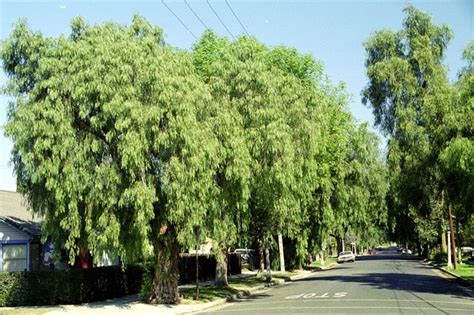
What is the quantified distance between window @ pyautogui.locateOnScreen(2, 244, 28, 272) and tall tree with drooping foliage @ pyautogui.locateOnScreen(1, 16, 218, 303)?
7.26 meters

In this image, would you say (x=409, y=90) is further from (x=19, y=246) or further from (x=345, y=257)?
(x=345, y=257)

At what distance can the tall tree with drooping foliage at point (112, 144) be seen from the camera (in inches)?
714

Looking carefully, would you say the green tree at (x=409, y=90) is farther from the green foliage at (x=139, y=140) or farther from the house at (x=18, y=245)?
the house at (x=18, y=245)

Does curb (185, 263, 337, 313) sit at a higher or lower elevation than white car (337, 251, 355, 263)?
higher

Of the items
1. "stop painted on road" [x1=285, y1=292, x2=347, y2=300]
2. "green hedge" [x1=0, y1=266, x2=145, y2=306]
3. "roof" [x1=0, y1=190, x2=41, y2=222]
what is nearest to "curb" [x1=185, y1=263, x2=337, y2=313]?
"stop painted on road" [x1=285, y1=292, x2=347, y2=300]

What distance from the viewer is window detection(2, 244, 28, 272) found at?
87.7 feet

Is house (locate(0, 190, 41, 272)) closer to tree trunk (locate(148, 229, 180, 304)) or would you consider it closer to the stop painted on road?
tree trunk (locate(148, 229, 180, 304))

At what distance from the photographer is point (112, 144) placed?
1931cm

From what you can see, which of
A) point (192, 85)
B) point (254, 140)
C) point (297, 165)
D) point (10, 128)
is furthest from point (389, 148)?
point (10, 128)

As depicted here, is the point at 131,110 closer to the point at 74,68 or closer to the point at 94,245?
the point at 74,68

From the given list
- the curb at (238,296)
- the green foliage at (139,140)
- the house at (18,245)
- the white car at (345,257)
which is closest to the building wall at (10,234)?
the house at (18,245)

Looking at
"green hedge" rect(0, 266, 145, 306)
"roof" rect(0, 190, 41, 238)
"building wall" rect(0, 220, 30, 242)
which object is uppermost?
"roof" rect(0, 190, 41, 238)

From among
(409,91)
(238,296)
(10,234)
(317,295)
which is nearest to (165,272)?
(238,296)

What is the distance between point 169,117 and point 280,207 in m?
8.03
